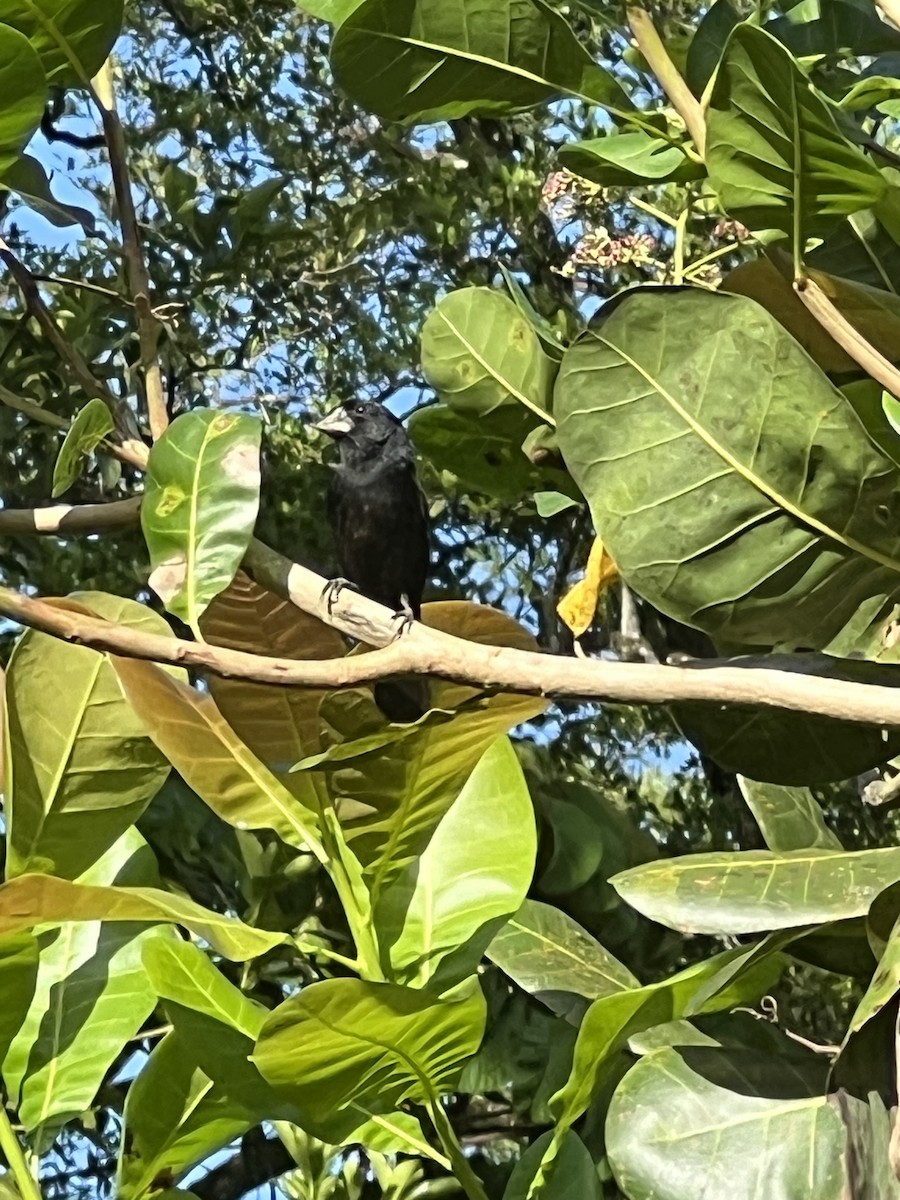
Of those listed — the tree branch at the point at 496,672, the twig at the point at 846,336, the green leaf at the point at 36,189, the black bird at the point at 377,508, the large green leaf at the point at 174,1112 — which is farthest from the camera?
the black bird at the point at 377,508

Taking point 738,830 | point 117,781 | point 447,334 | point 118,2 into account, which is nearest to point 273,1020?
point 117,781

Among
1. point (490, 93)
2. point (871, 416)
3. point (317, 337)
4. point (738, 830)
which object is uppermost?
point (490, 93)

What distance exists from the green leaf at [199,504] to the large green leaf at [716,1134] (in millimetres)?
296

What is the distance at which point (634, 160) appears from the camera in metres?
0.65

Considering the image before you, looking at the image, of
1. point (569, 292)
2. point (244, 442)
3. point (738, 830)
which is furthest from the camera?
point (569, 292)

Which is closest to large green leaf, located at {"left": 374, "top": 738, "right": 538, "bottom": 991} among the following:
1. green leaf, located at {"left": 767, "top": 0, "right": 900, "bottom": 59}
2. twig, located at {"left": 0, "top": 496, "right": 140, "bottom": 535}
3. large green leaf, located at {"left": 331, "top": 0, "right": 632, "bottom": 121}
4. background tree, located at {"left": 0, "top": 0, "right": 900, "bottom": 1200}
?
background tree, located at {"left": 0, "top": 0, "right": 900, "bottom": 1200}

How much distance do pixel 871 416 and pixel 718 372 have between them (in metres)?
0.13

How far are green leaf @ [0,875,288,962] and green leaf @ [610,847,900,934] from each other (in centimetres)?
17

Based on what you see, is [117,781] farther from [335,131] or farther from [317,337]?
[335,131]

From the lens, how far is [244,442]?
0.60 metres

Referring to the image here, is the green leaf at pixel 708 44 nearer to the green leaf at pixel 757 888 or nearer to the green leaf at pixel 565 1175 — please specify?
the green leaf at pixel 757 888

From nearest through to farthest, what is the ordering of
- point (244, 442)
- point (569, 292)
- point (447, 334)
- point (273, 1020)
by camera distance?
1. point (273, 1020)
2. point (244, 442)
3. point (447, 334)
4. point (569, 292)

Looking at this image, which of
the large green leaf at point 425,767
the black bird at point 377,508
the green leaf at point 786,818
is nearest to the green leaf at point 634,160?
the large green leaf at point 425,767

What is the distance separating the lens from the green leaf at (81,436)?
2.15 ft
